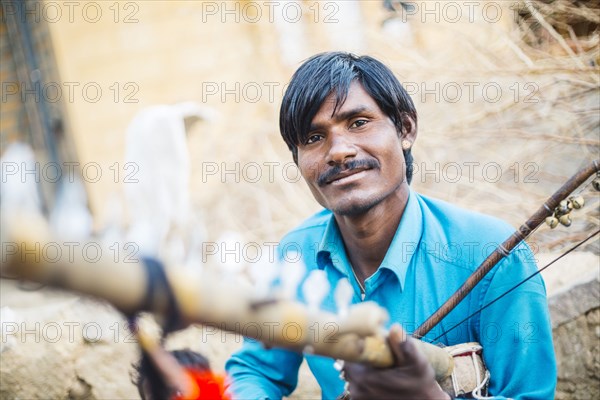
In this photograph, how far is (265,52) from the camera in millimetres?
6578

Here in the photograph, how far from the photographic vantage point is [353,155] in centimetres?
185

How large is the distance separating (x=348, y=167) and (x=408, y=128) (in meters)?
0.35

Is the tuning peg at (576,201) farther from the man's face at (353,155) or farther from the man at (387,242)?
the man's face at (353,155)

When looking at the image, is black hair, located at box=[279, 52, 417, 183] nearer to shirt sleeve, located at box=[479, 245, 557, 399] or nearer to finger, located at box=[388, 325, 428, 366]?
shirt sleeve, located at box=[479, 245, 557, 399]

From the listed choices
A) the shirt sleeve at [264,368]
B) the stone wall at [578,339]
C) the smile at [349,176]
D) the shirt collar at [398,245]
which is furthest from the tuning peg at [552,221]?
the stone wall at [578,339]

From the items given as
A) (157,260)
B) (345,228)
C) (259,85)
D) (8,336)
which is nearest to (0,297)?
(8,336)

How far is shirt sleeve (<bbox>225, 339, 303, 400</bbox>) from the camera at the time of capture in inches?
81.9

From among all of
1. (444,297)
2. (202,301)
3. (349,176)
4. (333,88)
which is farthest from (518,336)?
(202,301)

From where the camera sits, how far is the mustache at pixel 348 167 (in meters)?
1.85

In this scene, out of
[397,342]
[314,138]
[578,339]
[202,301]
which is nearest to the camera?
[202,301]

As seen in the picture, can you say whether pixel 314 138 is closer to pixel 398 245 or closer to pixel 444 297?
pixel 398 245

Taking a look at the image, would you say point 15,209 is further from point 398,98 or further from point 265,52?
point 265,52

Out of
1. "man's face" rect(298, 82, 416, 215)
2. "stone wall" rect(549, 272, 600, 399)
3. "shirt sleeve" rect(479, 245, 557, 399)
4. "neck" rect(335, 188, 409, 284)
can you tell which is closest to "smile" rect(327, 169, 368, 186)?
"man's face" rect(298, 82, 416, 215)

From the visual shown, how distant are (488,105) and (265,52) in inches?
119
